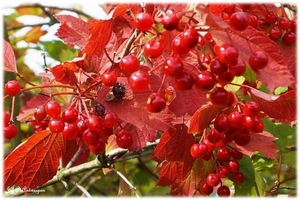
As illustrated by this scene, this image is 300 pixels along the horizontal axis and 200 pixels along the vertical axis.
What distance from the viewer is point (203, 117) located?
3.46ft

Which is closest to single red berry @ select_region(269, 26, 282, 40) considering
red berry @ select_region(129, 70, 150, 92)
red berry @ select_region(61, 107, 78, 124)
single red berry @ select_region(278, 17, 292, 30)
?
single red berry @ select_region(278, 17, 292, 30)

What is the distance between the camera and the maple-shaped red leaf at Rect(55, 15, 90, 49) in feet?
3.79

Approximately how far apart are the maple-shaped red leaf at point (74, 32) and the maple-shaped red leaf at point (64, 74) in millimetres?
75

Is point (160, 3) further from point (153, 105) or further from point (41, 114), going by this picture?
point (41, 114)

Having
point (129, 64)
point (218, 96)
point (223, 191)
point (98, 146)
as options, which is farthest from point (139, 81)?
point (223, 191)

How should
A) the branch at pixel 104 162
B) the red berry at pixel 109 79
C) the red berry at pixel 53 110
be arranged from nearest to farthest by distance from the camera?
the red berry at pixel 109 79, the red berry at pixel 53 110, the branch at pixel 104 162

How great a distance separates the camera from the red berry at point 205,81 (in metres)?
0.91

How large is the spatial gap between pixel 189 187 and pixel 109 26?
0.50m

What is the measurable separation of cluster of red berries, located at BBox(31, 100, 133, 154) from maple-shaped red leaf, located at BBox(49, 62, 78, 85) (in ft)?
0.19

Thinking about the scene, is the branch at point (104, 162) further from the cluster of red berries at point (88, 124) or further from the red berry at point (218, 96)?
the red berry at point (218, 96)

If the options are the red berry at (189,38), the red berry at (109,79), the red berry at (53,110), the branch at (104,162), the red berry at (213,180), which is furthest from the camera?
the branch at (104,162)

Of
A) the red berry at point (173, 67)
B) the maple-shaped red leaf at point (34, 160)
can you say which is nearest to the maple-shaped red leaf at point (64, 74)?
the maple-shaped red leaf at point (34, 160)

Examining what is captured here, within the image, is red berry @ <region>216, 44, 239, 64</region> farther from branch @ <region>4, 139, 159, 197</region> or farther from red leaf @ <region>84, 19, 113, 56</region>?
branch @ <region>4, 139, 159, 197</region>

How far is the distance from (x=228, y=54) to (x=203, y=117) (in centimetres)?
21
